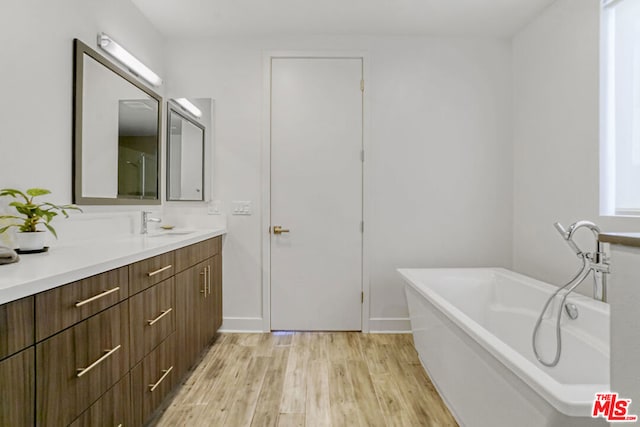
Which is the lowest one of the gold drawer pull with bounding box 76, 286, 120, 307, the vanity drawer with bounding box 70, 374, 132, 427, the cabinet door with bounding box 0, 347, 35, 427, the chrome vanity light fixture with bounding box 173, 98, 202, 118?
the vanity drawer with bounding box 70, 374, 132, 427

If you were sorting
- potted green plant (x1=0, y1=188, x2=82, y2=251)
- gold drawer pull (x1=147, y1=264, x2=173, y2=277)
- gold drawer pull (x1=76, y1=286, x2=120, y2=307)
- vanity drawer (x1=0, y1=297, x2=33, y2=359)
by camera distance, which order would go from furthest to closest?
gold drawer pull (x1=147, y1=264, x2=173, y2=277) → potted green plant (x1=0, y1=188, x2=82, y2=251) → gold drawer pull (x1=76, y1=286, x2=120, y2=307) → vanity drawer (x1=0, y1=297, x2=33, y2=359)

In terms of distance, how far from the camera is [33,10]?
1.59 meters

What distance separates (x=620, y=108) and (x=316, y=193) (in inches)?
82.6

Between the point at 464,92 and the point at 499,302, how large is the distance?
5.89ft

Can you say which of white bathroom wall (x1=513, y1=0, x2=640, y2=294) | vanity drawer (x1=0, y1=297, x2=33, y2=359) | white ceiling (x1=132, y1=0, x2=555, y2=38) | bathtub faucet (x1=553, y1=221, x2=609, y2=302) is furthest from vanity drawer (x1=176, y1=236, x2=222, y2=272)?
white bathroom wall (x1=513, y1=0, x2=640, y2=294)

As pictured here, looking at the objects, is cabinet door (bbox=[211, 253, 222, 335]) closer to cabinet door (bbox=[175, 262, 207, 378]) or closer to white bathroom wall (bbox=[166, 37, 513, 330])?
white bathroom wall (bbox=[166, 37, 513, 330])

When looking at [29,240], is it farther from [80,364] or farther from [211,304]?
[211,304]

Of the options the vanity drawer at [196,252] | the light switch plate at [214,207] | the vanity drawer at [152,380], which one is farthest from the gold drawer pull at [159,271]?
the light switch plate at [214,207]

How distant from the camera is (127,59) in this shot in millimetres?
2271

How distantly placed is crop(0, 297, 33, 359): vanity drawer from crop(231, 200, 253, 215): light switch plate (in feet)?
6.70

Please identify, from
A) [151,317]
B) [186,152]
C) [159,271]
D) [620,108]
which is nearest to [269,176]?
[186,152]

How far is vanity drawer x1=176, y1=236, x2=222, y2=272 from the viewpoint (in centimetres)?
A: 201

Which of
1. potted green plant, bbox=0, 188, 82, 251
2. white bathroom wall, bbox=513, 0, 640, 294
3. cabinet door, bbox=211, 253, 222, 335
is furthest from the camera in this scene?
cabinet door, bbox=211, 253, 222, 335

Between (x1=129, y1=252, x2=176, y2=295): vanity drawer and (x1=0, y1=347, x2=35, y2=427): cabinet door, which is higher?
(x1=129, y1=252, x2=176, y2=295): vanity drawer
